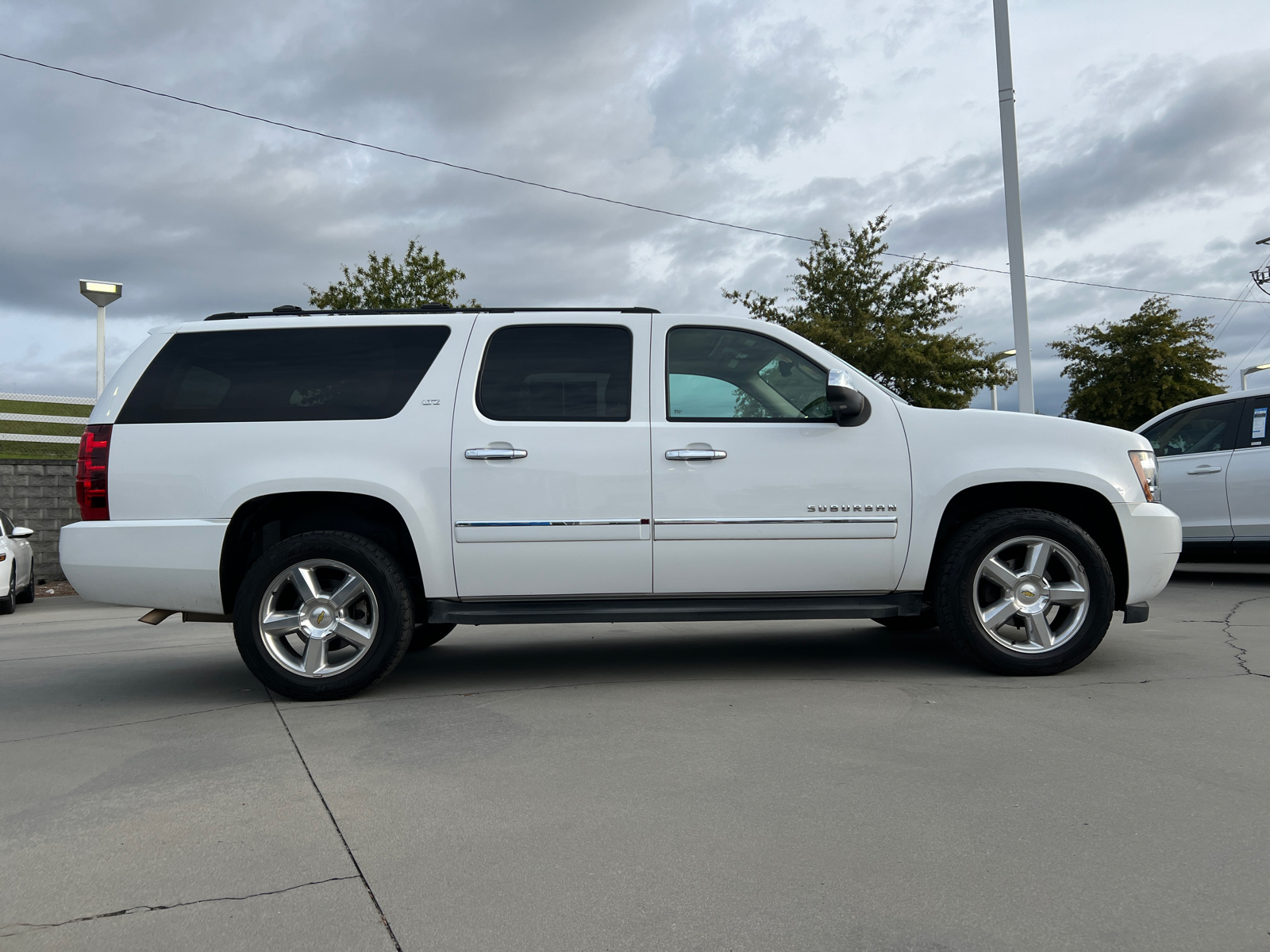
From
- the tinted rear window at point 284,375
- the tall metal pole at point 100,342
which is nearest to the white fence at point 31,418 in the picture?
the tall metal pole at point 100,342

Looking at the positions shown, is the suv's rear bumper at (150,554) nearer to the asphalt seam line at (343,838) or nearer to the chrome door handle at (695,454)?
the asphalt seam line at (343,838)

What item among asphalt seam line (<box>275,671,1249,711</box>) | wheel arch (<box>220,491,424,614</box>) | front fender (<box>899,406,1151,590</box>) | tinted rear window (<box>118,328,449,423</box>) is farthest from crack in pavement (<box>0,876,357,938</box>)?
front fender (<box>899,406,1151,590</box>)

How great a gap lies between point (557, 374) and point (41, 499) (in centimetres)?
1152

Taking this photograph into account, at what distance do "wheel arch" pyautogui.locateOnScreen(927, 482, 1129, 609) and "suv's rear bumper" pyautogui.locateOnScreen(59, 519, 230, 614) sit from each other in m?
3.70

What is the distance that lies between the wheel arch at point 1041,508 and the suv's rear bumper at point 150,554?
12.1 feet

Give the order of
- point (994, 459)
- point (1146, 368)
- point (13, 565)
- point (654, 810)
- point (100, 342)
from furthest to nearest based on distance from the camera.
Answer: point (1146, 368), point (100, 342), point (13, 565), point (994, 459), point (654, 810)

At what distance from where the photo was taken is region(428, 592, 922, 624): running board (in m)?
4.95

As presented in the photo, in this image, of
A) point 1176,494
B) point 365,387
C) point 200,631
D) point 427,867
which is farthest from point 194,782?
point 1176,494

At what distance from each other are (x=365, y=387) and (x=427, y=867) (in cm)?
288

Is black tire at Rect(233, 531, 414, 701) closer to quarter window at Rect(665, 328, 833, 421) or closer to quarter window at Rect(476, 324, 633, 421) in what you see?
quarter window at Rect(476, 324, 633, 421)

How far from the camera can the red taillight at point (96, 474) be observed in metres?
4.88

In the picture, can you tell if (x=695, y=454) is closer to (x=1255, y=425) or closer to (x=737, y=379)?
(x=737, y=379)

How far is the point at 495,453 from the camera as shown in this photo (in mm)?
4922

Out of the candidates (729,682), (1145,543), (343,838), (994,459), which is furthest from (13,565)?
(1145,543)
